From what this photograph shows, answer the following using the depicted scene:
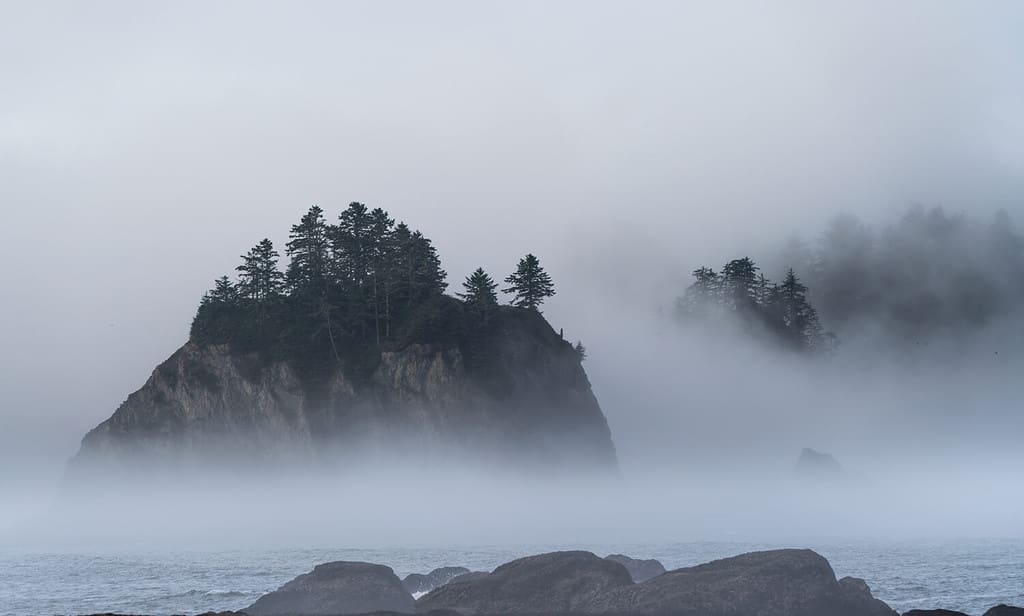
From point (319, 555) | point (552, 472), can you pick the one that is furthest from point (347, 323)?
point (319, 555)

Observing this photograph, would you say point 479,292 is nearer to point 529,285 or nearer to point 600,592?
point 529,285

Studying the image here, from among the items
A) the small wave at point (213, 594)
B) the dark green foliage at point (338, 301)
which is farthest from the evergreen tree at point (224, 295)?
the small wave at point (213, 594)

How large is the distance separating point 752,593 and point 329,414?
316 feet

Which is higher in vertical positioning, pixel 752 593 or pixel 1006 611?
pixel 752 593

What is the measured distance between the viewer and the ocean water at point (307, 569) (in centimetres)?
5556

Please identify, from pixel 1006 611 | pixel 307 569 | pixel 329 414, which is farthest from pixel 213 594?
pixel 329 414

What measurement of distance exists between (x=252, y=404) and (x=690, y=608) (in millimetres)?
100860

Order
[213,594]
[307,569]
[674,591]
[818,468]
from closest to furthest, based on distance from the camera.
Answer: [674,591] → [213,594] → [307,569] → [818,468]

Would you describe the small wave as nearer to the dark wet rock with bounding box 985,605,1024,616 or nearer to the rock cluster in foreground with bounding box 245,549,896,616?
the rock cluster in foreground with bounding box 245,549,896,616

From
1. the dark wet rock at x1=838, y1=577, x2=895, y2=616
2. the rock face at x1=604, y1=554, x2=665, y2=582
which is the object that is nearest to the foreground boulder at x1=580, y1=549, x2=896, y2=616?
the dark wet rock at x1=838, y1=577, x2=895, y2=616

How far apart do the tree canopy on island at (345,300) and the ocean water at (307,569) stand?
43218mm

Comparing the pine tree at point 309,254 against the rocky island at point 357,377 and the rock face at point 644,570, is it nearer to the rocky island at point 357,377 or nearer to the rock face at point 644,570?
the rocky island at point 357,377

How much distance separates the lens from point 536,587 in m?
45.0

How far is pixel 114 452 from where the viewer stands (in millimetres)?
136500
